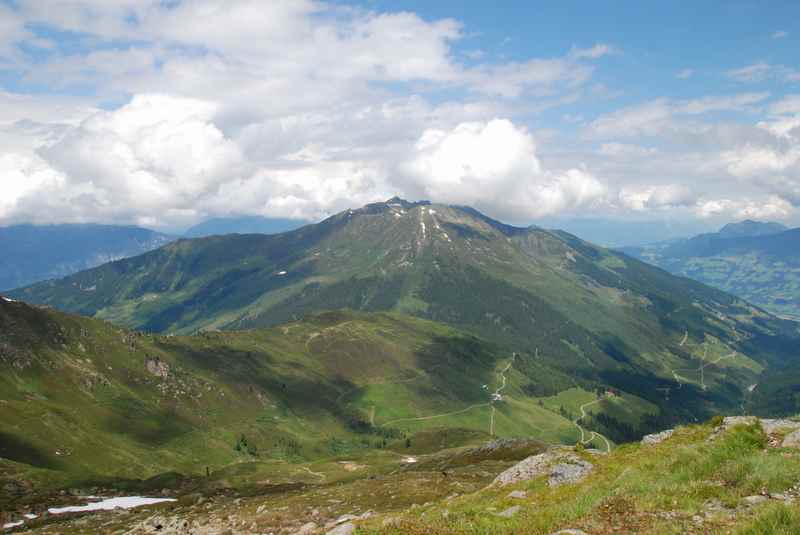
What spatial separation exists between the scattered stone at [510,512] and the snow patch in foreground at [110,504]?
466 feet

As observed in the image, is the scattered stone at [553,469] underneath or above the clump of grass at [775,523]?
underneath

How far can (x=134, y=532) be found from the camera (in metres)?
77.2

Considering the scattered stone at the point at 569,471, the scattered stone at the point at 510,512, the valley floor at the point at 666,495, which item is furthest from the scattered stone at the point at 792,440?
the scattered stone at the point at 569,471

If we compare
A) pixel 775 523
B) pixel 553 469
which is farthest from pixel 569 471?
pixel 775 523

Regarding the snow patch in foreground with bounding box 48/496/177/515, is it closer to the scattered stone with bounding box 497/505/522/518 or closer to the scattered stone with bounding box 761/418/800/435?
the scattered stone with bounding box 497/505/522/518

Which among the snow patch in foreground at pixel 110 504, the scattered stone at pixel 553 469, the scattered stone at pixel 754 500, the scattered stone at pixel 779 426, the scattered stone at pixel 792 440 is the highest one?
the scattered stone at pixel 754 500

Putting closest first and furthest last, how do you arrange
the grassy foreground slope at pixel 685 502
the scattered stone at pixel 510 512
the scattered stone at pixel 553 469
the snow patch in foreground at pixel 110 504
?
1. the grassy foreground slope at pixel 685 502
2. the scattered stone at pixel 510 512
3. the scattered stone at pixel 553 469
4. the snow patch in foreground at pixel 110 504

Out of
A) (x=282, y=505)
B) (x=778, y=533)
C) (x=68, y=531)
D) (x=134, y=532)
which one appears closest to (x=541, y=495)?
(x=778, y=533)

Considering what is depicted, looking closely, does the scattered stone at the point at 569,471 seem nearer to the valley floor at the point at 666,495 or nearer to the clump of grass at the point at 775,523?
the valley floor at the point at 666,495

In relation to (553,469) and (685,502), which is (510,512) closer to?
(685,502)

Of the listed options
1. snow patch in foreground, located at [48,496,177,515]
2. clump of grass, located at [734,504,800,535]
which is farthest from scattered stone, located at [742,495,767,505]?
snow patch in foreground, located at [48,496,177,515]

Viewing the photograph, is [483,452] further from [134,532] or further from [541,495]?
Answer: [541,495]

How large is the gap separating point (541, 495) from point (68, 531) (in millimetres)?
100081

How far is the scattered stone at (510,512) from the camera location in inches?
1187
